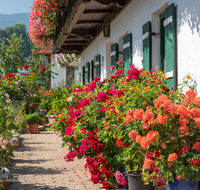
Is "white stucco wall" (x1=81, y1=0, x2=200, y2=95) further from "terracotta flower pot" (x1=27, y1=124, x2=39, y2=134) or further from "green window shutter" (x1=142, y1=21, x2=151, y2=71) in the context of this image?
"terracotta flower pot" (x1=27, y1=124, x2=39, y2=134)

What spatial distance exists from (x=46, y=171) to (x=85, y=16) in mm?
5317

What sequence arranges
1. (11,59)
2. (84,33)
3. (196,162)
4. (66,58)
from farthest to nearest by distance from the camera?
(11,59) → (66,58) → (84,33) → (196,162)

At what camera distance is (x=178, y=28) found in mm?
4398

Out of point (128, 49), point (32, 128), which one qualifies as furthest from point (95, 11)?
point (32, 128)

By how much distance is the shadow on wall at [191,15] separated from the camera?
3.91 metres

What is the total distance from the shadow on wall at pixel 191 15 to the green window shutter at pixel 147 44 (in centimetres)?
116

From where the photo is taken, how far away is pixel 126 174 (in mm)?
3738

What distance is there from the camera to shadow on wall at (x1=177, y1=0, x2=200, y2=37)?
391 cm

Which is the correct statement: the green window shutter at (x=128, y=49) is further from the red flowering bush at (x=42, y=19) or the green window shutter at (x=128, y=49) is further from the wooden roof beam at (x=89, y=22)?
the wooden roof beam at (x=89, y=22)

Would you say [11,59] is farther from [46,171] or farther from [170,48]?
[170,48]

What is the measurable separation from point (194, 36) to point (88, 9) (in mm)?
4463

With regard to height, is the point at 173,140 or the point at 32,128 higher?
the point at 173,140

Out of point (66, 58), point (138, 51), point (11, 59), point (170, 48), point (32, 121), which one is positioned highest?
point (11, 59)

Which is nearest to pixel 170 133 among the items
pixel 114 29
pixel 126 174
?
pixel 126 174
